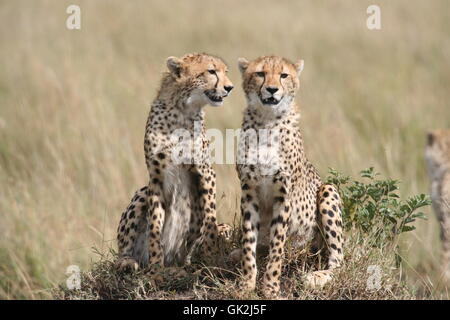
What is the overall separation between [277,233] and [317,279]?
0.31 m

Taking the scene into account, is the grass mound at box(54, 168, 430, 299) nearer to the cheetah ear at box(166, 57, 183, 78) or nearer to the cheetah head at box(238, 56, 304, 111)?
the cheetah head at box(238, 56, 304, 111)

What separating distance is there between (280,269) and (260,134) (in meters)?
0.69

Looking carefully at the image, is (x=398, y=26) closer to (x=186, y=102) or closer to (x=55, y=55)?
(x=55, y=55)

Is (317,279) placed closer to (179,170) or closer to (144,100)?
(179,170)

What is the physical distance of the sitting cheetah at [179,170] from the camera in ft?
14.3

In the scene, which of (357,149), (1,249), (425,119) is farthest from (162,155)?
(425,119)

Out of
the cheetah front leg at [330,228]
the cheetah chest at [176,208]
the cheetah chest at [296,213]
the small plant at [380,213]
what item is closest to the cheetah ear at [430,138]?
the small plant at [380,213]

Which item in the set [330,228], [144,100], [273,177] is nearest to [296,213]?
[330,228]

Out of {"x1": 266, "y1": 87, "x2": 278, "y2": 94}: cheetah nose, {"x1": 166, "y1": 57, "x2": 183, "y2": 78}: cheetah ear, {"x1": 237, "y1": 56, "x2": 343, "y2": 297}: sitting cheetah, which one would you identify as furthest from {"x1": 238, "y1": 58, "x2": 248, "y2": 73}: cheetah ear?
{"x1": 166, "y1": 57, "x2": 183, "y2": 78}: cheetah ear

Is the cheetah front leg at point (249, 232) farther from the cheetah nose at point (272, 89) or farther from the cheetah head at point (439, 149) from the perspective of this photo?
the cheetah head at point (439, 149)

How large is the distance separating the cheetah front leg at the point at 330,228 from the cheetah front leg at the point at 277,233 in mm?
178

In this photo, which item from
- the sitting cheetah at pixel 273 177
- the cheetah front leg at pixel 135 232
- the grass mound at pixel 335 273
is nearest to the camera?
the sitting cheetah at pixel 273 177

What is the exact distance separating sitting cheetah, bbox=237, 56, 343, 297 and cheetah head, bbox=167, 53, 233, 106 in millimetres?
123

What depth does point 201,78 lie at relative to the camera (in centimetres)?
428
